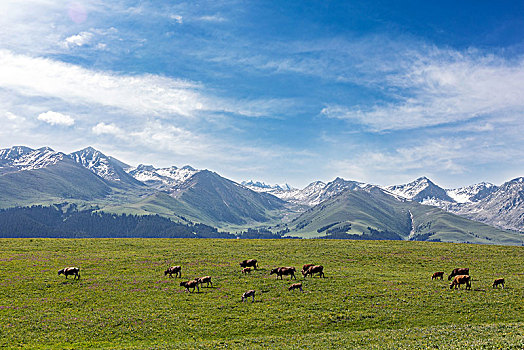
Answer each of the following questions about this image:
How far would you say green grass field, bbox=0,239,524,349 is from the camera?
28984 mm

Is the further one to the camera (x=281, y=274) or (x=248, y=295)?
(x=281, y=274)

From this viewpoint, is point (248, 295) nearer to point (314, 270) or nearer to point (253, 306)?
point (253, 306)

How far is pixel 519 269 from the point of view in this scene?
5806 cm

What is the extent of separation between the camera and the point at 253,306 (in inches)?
1497

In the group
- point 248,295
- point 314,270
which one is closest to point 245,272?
point 314,270

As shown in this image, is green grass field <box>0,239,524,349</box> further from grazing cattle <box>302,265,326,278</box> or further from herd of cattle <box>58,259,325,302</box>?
grazing cattle <box>302,265,326,278</box>

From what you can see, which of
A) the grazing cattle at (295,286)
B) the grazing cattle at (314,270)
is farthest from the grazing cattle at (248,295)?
the grazing cattle at (314,270)

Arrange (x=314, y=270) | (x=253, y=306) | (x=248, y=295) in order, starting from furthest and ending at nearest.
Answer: (x=314, y=270)
(x=248, y=295)
(x=253, y=306)

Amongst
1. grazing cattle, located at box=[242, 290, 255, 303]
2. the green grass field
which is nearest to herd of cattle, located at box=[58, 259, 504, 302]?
grazing cattle, located at box=[242, 290, 255, 303]

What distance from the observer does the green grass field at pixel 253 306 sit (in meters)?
29.0

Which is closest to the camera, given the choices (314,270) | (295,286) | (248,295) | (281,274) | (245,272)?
(248,295)

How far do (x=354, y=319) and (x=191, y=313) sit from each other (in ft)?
59.4

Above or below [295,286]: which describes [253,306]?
below

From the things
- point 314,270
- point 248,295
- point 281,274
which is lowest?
point 248,295
